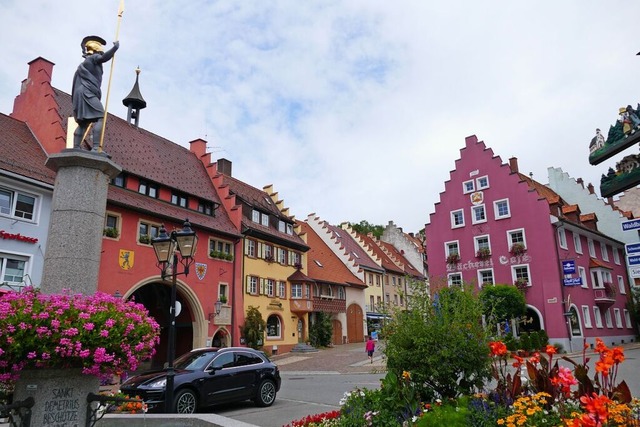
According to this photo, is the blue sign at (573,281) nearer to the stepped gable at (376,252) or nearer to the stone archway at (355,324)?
the stone archway at (355,324)

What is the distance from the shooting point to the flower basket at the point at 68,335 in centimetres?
561

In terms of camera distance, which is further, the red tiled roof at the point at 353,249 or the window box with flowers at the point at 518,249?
the red tiled roof at the point at 353,249

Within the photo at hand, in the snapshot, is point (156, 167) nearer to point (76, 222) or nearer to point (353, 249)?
point (76, 222)

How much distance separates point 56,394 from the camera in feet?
21.0

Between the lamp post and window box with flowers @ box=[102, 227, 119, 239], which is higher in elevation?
window box with flowers @ box=[102, 227, 119, 239]

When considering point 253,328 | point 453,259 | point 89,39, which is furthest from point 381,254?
point 89,39

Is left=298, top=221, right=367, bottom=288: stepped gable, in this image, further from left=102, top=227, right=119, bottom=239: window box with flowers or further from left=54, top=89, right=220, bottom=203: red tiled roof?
left=102, top=227, right=119, bottom=239: window box with flowers

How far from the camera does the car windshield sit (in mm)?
12455

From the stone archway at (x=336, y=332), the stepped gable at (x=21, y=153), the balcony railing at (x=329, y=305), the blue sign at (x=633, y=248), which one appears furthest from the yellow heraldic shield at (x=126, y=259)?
the blue sign at (x=633, y=248)

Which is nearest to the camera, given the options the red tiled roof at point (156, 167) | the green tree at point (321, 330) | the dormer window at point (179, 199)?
the red tiled roof at point (156, 167)

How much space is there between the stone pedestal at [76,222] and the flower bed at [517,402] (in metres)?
4.23

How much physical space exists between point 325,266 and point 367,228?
22.9m

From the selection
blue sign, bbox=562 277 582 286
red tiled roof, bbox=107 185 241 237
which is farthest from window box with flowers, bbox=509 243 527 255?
red tiled roof, bbox=107 185 241 237

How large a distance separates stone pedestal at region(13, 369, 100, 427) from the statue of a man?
4.40m
